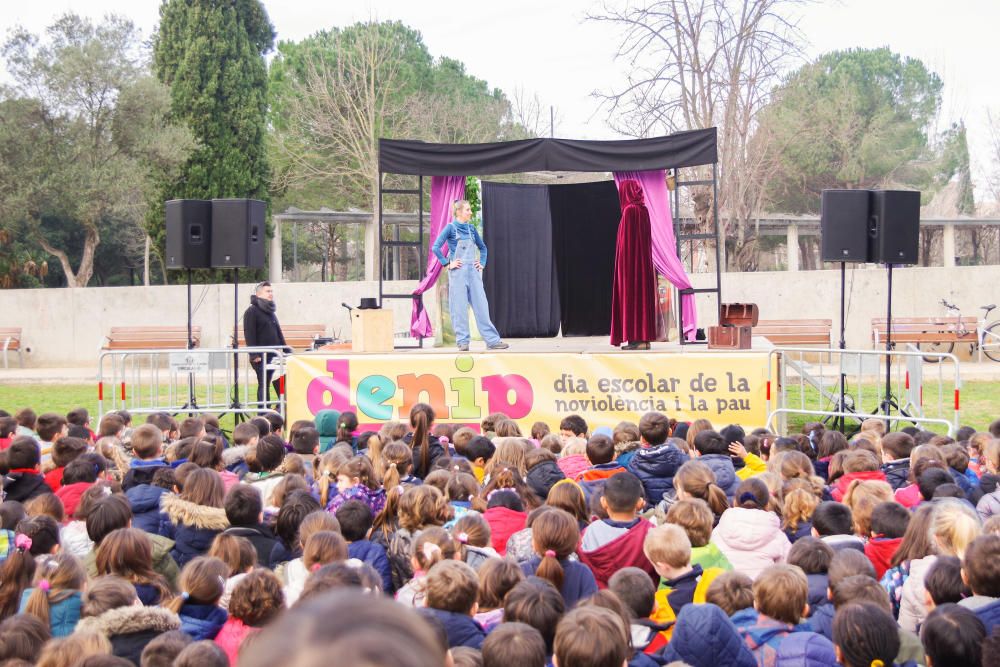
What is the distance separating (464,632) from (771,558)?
5.81 feet

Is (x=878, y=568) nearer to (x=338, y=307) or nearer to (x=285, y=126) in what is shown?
(x=338, y=307)

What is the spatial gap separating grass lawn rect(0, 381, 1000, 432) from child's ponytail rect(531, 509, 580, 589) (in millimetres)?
8325

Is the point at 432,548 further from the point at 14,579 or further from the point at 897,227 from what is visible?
the point at 897,227

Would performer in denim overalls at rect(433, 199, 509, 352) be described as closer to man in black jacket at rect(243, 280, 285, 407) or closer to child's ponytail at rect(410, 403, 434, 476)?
man in black jacket at rect(243, 280, 285, 407)

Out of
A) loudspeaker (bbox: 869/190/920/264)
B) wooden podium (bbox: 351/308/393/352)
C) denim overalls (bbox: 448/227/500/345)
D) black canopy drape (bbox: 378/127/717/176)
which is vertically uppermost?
black canopy drape (bbox: 378/127/717/176)

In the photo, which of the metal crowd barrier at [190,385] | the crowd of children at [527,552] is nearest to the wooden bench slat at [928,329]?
the metal crowd barrier at [190,385]

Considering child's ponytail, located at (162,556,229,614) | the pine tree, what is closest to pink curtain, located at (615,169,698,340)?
child's ponytail, located at (162,556,229,614)

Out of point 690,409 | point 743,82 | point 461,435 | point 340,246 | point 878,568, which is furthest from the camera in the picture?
point 340,246

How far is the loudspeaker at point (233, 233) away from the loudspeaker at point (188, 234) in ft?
0.39

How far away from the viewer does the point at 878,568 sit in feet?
14.8

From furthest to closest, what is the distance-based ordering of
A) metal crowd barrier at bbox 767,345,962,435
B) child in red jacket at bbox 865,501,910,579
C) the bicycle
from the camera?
→ the bicycle → metal crowd barrier at bbox 767,345,962,435 → child in red jacket at bbox 865,501,910,579

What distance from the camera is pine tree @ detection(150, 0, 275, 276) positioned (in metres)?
25.3

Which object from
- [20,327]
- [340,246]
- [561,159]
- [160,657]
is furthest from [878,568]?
[340,246]

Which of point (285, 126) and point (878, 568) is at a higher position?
point (285, 126)
